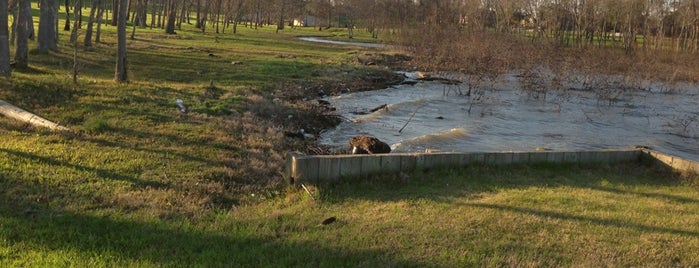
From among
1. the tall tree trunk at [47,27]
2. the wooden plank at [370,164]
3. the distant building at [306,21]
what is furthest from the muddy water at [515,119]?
the distant building at [306,21]

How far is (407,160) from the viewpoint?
757 cm

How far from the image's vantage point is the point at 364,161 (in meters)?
7.16

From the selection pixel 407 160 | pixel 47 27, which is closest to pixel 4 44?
pixel 47 27

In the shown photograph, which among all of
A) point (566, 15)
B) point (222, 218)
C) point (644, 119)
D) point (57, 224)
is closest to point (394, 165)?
point (222, 218)

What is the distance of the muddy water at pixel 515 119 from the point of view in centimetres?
1338

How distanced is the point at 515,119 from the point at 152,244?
46.5 ft

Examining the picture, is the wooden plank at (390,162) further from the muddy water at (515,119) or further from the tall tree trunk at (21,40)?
the tall tree trunk at (21,40)

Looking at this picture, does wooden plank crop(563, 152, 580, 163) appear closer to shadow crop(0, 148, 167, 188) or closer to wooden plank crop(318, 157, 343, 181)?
wooden plank crop(318, 157, 343, 181)

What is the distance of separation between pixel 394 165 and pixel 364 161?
0.50 m

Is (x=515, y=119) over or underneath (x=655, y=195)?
over

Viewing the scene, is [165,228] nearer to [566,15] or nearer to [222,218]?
[222,218]

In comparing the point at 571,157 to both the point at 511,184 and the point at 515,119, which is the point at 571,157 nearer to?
the point at 511,184

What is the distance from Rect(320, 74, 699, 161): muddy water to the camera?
43.9 ft

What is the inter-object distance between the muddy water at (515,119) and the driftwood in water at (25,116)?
522cm
